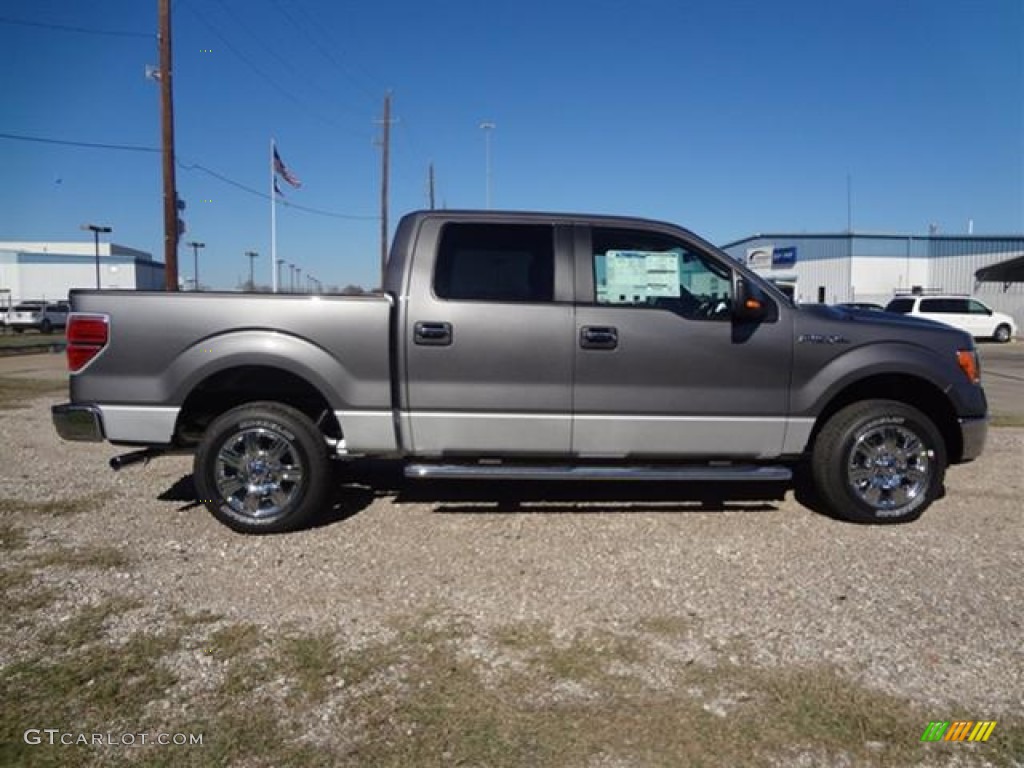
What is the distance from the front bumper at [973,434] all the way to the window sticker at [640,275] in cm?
220

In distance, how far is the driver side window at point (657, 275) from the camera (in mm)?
4781

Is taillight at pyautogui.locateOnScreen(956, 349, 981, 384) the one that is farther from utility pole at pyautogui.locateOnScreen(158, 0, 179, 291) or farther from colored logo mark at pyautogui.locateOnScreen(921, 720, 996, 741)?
utility pole at pyautogui.locateOnScreen(158, 0, 179, 291)

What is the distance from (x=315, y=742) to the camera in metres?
2.53

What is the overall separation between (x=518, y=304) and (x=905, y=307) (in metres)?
28.7

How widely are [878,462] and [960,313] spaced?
2891cm

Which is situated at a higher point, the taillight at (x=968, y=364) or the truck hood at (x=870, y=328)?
the truck hood at (x=870, y=328)

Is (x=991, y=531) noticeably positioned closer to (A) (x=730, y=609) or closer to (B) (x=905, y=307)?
(A) (x=730, y=609)

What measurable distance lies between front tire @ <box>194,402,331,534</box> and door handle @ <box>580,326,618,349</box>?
1826 millimetres

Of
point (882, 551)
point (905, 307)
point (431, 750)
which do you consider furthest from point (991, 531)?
point (905, 307)

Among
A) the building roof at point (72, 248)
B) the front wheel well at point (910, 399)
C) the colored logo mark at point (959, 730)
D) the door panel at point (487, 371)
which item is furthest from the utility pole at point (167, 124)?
the building roof at point (72, 248)

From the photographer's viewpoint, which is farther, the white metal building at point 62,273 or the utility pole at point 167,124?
the white metal building at point 62,273

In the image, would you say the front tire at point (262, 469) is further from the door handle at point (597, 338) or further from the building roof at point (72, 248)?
the building roof at point (72, 248)

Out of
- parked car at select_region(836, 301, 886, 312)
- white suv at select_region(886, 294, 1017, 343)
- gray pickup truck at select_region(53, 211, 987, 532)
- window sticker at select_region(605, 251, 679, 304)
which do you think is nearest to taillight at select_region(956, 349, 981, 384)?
gray pickup truck at select_region(53, 211, 987, 532)

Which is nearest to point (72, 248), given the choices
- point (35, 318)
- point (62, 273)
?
point (62, 273)
